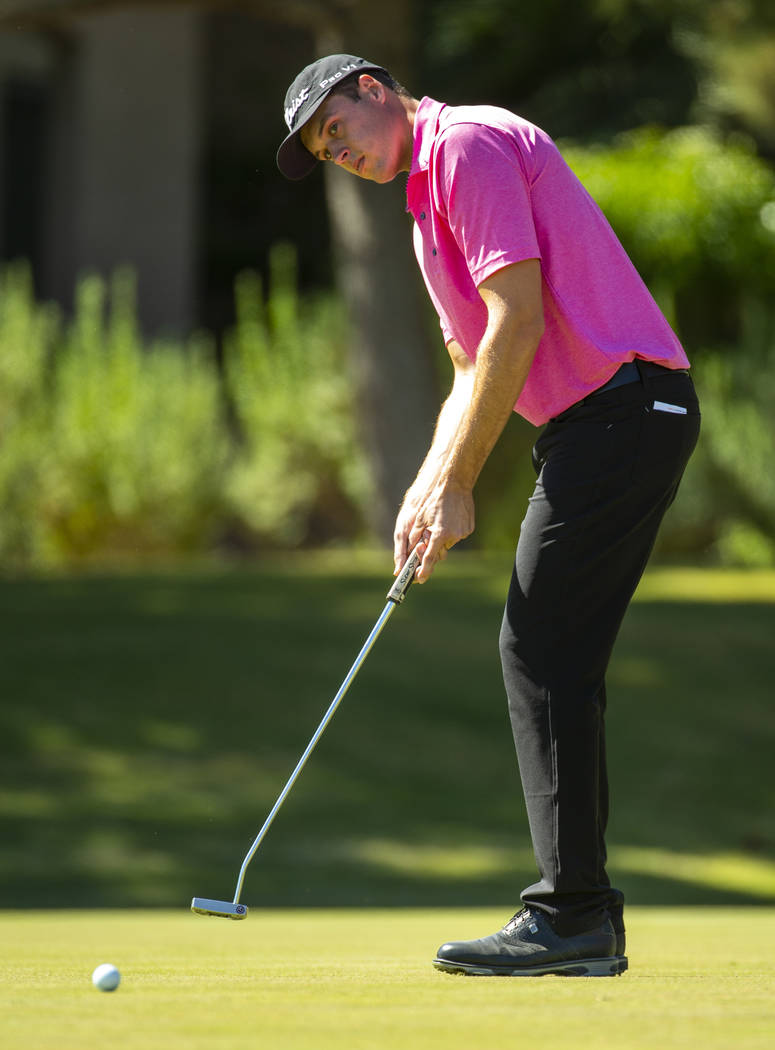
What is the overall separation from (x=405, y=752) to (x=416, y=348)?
4.87 metres

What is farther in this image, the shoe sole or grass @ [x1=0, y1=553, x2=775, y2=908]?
grass @ [x1=0, y1=553, x2=775, y2=908]

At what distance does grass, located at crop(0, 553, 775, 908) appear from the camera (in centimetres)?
834

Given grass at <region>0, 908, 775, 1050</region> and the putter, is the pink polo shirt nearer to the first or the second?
the putter

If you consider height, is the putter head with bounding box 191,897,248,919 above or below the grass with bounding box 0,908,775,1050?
above

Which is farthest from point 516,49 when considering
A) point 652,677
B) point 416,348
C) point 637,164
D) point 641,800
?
point 641,800

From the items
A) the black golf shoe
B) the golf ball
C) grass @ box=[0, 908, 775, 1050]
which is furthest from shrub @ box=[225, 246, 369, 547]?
the golf ball

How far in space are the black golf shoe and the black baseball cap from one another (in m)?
1.70

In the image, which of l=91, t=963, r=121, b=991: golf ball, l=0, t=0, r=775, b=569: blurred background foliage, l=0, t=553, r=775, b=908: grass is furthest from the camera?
l=0, t=0, r=775, b=569: blurred background foliage

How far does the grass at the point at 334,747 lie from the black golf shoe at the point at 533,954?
151 inches

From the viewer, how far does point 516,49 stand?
19188 millimetres

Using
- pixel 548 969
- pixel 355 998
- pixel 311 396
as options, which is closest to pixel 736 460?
pixel 311 396

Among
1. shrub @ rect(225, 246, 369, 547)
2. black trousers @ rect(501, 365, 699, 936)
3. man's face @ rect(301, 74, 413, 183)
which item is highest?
shrub @ rect(225, 246, 369, 547)

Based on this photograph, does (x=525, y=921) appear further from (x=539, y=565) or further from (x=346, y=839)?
(x=346, y=839)

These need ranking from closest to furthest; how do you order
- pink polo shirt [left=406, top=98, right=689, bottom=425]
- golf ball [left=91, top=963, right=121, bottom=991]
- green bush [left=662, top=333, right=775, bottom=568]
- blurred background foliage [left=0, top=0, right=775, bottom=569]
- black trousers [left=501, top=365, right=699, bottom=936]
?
golf ball [left=91, top=963, right=121, bottom=991] → pink polo shirt [left=406, top=98, right=689, bottom=425] → black trousers [left=501, top=365, right=699, bottom=936] → green bush [left=662, top=333, right=775, bottom=568] → blurred background foliage [left=0, top=0, right=775, bottom=569]
